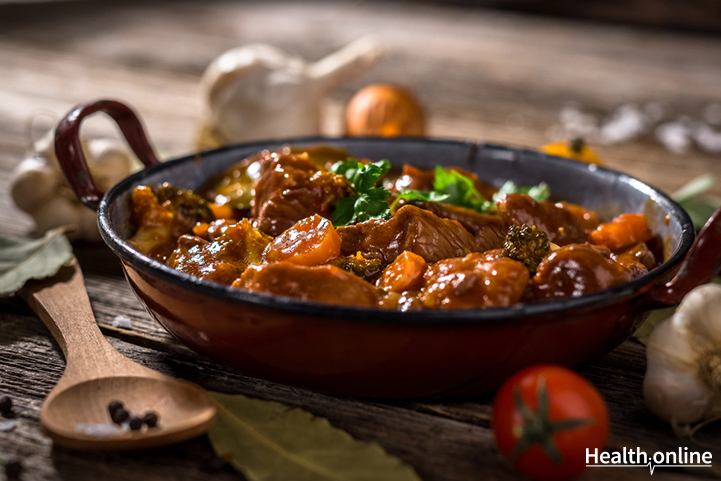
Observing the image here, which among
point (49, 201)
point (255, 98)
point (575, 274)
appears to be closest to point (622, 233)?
Result: point (575, 274)

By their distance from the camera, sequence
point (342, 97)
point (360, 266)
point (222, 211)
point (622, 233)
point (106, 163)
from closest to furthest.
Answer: point (360, 266)
point (622, 233)
point (222, 211)
point (106, 163)
point (342, 97)

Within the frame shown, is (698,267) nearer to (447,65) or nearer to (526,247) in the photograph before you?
(526,247)

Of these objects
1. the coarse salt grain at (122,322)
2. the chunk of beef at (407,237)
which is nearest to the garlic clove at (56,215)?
the coarse salt grain at (122,322)

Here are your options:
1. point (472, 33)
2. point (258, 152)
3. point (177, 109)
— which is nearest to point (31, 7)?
point (177, 109)

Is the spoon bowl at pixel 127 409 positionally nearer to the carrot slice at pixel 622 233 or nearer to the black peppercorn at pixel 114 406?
the black peppercorn at pixel 114 406

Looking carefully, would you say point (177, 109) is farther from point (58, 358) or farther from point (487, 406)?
point (487, 406)
